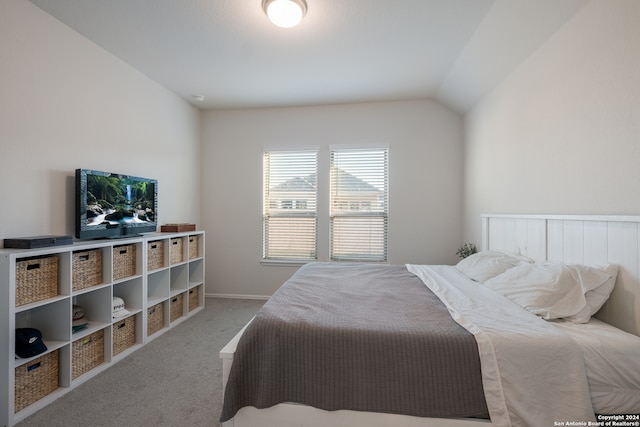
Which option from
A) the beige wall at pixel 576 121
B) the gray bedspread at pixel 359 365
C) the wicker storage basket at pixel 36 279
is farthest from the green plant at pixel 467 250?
the wicker storage basket at pixel 36 279

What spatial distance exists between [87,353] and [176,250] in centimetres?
130

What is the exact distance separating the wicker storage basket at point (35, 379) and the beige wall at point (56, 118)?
2.94 feet

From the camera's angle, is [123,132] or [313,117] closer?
[123,132]

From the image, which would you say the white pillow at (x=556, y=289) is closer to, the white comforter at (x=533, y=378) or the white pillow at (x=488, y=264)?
the white comforter at (x=533, y=378)

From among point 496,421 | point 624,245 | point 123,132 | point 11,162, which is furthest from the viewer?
point 123,132

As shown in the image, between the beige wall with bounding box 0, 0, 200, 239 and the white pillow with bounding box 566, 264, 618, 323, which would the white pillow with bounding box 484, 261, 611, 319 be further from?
the beige wall with bounding box 0, 0, 200, 239

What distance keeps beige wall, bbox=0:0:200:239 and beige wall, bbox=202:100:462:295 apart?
112cm

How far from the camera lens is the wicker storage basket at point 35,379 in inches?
70.4

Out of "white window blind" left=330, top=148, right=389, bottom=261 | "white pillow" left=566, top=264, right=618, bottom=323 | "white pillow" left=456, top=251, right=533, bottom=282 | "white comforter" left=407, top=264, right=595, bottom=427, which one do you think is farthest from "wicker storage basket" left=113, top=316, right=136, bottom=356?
"white pillow" left=566, top=264, right=618, bottom=323

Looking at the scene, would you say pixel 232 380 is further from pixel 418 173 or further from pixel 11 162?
pixel 418 173

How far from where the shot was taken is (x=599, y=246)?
1.73 m

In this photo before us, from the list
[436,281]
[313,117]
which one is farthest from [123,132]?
[436,281]

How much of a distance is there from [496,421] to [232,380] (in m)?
1.24

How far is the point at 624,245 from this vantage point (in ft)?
5.13
